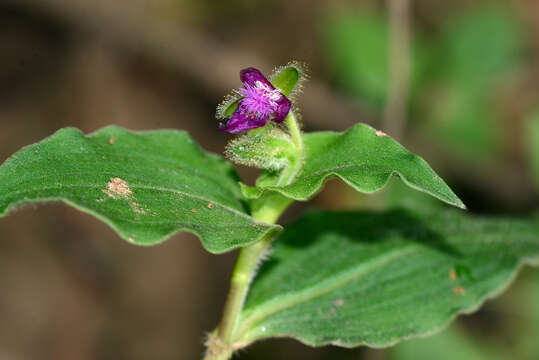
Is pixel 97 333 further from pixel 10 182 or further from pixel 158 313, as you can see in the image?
pixel 10 182

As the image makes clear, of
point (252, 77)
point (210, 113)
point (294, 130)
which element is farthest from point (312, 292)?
point (210, 113)

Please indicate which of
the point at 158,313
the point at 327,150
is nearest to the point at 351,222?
the point at 327,150

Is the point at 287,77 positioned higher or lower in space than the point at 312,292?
higher

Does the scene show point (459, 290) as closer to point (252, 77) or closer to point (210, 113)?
point (252, 77)

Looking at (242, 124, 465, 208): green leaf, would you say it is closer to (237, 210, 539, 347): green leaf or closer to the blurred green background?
(237, 210, 539, 347): green leaf

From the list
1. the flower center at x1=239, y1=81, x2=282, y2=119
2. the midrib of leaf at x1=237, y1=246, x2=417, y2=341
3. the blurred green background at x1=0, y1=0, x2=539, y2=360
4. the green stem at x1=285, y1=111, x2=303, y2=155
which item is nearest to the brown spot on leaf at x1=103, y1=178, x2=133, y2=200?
the flower center at x1=239, y1=81, x2=282, y2=119

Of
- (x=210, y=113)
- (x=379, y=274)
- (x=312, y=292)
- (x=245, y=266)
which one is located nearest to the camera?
(x=245, y=266)
